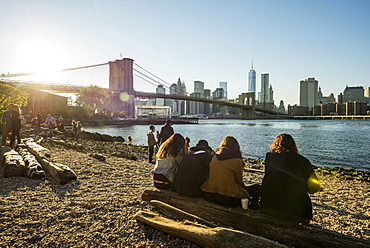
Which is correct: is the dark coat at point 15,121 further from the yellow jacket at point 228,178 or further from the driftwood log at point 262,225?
the yellow jacket at point 228,178

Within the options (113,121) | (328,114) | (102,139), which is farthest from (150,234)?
(328,114)

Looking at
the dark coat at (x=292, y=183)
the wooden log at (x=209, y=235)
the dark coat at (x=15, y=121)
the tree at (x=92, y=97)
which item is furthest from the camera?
the tree at (x=92, y=97)

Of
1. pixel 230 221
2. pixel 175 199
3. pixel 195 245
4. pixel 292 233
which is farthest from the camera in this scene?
pixel 175 199

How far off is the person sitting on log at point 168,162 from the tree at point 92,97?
5216 centimetres

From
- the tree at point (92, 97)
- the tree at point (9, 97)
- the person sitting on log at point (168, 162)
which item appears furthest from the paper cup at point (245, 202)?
the tree at point (92, 97)

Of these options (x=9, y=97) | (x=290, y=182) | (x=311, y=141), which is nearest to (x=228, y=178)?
(x=290, y=182)

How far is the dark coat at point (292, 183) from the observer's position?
2697 millimetres

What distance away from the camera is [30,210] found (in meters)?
3.63

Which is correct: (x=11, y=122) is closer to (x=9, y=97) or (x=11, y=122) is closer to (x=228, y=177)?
(x=228, y=177)

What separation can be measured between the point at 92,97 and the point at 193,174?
53.2m

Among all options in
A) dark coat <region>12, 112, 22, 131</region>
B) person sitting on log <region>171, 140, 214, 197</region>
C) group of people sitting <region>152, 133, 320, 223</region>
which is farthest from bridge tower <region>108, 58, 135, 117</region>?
person sitting on log <region>171, 140, 214, 197</region>

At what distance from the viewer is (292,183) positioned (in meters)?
2.70

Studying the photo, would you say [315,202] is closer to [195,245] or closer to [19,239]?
[195,245]

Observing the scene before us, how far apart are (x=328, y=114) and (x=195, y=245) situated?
508 ft
